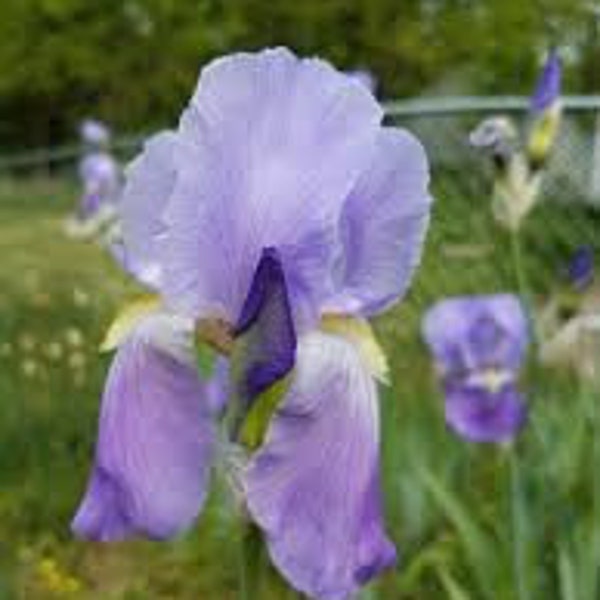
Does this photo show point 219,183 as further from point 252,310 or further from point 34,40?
point 34,40

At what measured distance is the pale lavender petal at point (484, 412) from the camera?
9.22ft

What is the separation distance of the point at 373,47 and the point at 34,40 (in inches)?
164

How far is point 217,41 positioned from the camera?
18516mm

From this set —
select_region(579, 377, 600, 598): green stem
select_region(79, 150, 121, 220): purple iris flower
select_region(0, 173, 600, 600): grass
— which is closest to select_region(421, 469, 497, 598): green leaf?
select_region(0, 173, 600, 600): grass

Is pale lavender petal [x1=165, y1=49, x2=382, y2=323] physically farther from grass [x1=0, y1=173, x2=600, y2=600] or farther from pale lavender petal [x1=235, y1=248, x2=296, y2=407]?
grass [x1=0, y1=173, x2=600, y2=600]

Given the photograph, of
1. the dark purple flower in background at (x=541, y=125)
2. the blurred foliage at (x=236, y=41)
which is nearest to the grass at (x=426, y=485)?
the dark purple flower in background at (x=541, y=125)

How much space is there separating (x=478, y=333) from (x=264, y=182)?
6.54 feet

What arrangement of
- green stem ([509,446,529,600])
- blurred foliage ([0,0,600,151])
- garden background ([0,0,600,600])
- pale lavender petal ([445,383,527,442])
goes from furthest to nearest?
blurred foliage ([0,0,600,151]), pale lavender petal ([445,383,527,442]), garden background ([0,0,600,600]), green stem ([509,446,529,600])

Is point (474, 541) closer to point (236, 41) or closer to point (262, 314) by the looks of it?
point (262, 314)

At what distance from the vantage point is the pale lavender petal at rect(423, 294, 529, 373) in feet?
9.57

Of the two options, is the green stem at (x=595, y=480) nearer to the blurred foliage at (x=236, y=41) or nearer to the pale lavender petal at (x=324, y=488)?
the pale lavender petal at (x=324, y=488)

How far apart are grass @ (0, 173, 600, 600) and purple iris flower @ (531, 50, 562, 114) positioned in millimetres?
165

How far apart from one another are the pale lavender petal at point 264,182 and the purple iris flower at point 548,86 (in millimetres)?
1285

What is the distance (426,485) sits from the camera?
305cm
